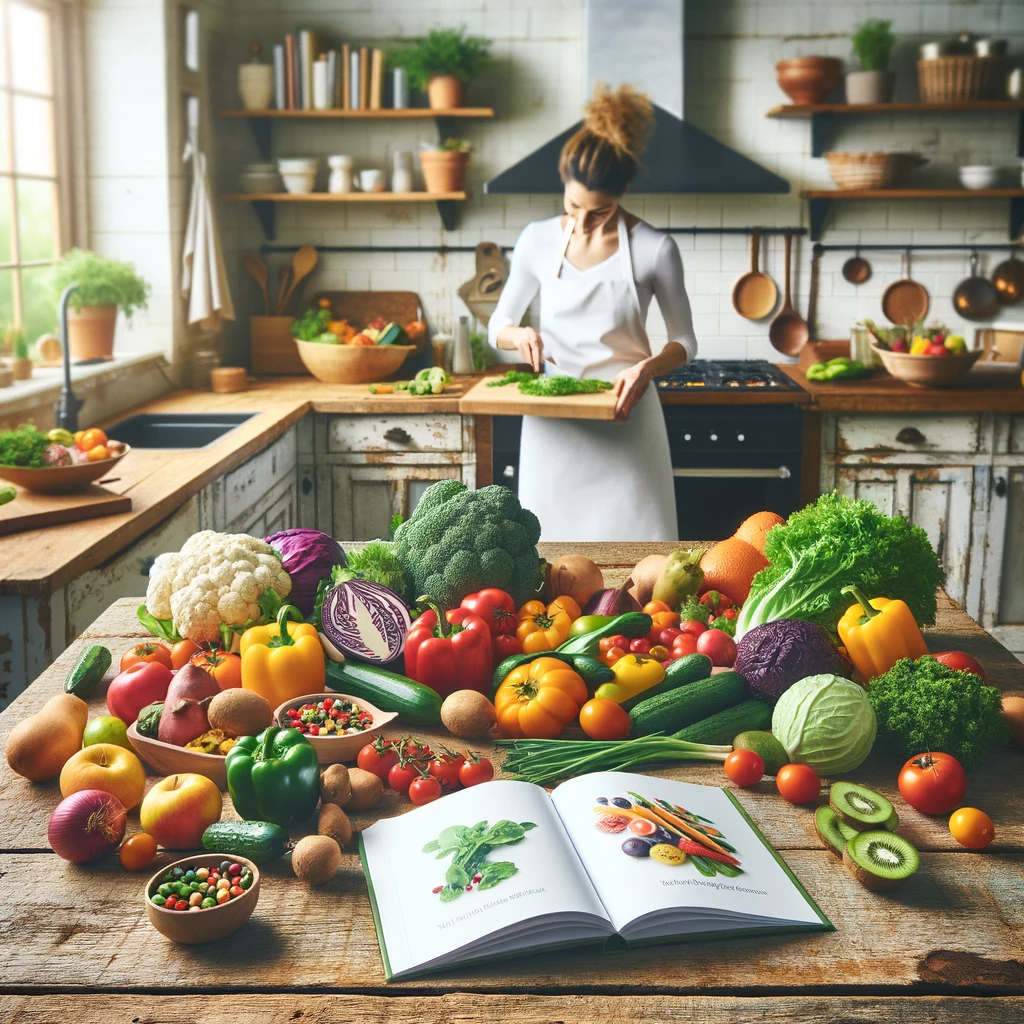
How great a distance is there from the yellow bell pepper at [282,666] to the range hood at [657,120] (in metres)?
3.37

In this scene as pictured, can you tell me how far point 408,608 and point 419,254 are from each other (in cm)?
357

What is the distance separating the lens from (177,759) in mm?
1320

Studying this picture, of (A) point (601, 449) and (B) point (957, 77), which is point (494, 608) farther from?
(B) point (957, 77)

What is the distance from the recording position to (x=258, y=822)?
1188 millimetres

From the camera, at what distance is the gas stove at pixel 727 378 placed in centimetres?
425

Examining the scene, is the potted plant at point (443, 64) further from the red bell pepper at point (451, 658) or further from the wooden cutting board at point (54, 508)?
the red bell pepper at point (451, 658)

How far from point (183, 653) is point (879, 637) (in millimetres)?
971

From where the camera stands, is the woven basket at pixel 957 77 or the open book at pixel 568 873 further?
the woven basket at pixel 957 77

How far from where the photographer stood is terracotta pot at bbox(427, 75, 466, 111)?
461 cm

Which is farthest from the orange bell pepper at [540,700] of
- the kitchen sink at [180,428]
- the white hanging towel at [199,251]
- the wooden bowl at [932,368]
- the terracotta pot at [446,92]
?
the terracotta pot at [446,92]

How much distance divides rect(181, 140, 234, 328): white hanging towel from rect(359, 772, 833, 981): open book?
3499 millimetres

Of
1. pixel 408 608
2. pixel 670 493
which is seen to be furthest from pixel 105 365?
pixel 408 608

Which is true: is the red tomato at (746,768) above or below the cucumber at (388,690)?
below

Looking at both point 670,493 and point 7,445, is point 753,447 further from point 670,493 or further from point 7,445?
point 7,445
